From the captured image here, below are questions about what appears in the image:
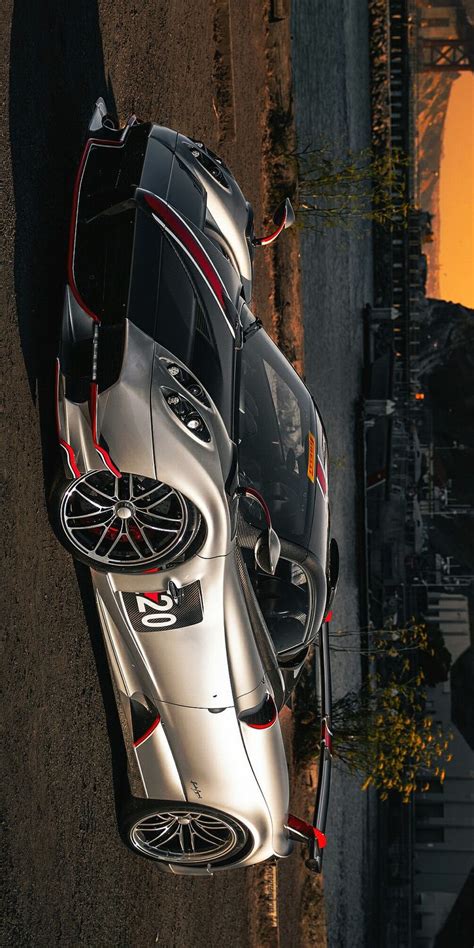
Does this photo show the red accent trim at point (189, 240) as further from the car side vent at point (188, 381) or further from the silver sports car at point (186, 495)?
the car side vent at point (188, 381)

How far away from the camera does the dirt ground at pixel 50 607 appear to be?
6969 millimetres

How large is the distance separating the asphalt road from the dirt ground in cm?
1

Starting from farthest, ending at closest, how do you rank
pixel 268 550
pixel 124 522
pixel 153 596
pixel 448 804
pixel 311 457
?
pixel 448 804 → pixel 311 457 → pixel 268 550 → pixel 153 596 → pixel 124 522

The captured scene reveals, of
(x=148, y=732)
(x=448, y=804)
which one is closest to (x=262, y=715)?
(x=148, y=732)

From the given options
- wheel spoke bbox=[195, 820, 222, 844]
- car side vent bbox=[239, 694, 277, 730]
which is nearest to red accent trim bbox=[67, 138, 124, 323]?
car side vent bbox=[239, 694, 277, 730]

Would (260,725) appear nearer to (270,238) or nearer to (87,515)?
(87,515)

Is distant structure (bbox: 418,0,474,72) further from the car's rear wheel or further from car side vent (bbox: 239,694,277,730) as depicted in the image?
the car's rear wheel

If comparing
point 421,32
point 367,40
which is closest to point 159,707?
point 367,40

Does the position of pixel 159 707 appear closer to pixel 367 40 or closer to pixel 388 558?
pixel 388 558

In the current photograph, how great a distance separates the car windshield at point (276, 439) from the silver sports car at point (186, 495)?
15 millimetres

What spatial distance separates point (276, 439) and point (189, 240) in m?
1.68

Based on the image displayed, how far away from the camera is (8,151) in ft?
24.2

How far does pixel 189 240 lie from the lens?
24.3 feet

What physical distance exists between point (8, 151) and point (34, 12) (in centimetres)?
132
